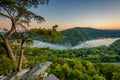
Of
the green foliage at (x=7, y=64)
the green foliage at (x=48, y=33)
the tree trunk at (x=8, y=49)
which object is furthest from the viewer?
the tree trunk at (x=8, y=49)

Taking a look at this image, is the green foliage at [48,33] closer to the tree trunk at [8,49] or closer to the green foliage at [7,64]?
the tree trunk at [8,49]

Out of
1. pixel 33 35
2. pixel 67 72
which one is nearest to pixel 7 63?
pixel 33 35

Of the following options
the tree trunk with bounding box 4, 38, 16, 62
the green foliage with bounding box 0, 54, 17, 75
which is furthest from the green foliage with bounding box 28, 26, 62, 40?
the green foliage with bounding box 0, 54, 17, 75

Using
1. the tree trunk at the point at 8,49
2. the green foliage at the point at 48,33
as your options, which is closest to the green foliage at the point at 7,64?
the tree trunk at the point at 8,49

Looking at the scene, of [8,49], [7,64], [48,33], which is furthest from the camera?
[8,49]

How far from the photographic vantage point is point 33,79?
38.7 feet

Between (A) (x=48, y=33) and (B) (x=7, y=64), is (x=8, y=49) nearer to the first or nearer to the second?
(B) (x=7, y=64)

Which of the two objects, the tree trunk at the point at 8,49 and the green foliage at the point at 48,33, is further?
the tree trunk at the point at 8,49

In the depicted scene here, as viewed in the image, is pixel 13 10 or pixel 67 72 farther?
pixel 67 72

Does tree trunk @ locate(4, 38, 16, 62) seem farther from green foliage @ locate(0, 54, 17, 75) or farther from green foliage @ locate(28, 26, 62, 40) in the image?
green foliage @ locate(28, 26, 62, 40)

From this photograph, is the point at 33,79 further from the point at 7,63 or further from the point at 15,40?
the point at 15,40

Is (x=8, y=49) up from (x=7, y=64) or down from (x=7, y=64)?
up

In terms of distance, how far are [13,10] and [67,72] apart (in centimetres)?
3100

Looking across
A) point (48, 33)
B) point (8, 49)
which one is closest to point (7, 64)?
point (8, 49)
